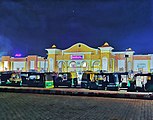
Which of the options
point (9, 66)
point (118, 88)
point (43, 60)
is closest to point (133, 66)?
point (43, 60)

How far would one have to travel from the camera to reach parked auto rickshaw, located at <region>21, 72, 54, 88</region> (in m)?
35.2

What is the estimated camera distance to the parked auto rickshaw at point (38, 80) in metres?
35.2

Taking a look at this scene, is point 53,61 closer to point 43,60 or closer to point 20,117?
point 43,60

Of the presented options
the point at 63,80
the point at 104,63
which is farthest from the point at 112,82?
the point at 104,63

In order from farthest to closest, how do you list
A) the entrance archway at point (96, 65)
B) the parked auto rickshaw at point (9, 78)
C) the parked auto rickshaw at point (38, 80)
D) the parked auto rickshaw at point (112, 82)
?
the entrance archway at point (96, 65), the parked auto rickshaw at point (9, 78), the parked auto rickshaw at point (38, 80), the parked auto rickshaw at point (112, 82)

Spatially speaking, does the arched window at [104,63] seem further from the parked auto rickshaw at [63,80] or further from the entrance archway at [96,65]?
the parked auto rickshaw at [63,80]

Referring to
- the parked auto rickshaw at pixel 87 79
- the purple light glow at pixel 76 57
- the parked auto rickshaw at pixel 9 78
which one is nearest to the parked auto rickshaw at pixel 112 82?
the parked auto rickshaw at pixel 87 79

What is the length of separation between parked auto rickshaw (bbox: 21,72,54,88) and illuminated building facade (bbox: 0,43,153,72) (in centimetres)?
1923

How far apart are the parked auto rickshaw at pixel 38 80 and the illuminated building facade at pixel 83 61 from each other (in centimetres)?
1923

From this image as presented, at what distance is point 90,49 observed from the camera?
55375mm

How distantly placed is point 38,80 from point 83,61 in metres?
20.8

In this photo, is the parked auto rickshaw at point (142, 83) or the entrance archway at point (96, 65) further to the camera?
the entrance archway at point (96, 65)

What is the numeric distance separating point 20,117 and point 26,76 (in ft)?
91.6

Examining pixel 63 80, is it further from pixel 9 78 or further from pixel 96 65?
pixel 96 65
